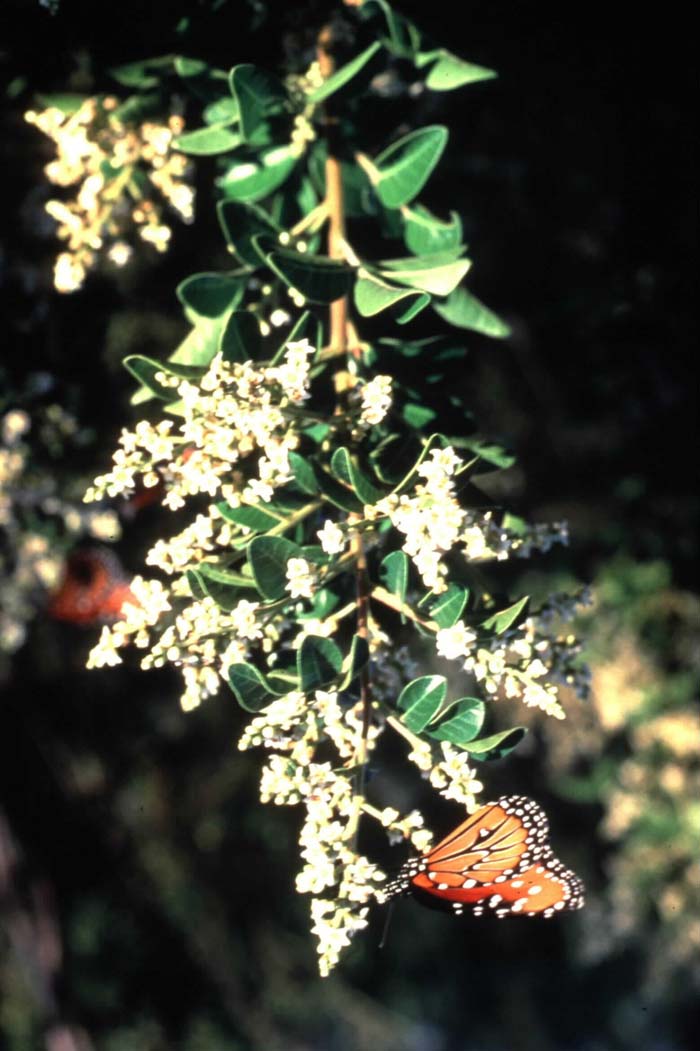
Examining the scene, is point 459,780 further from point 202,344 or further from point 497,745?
point 202,344

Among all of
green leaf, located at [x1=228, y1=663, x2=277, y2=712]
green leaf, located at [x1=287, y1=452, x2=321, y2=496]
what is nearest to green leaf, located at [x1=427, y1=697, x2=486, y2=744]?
green leaf, located at [x1=228, y1=663, x2=277, y2=712]

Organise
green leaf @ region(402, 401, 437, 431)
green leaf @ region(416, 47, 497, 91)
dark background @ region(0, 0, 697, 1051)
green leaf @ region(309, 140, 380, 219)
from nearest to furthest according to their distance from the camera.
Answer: green leaf @ region(402, 401, 437, 431)
green leaf @ region(416, 47, 497, 91)
green leaf @ region(309, 140, 380, 219)
dark background @ region(0, 0, 697, 1051)

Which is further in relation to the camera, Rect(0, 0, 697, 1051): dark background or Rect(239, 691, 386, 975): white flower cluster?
Rect(0, 0, 697, 1051): dark background

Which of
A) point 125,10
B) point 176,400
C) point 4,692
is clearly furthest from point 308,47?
point 4,692

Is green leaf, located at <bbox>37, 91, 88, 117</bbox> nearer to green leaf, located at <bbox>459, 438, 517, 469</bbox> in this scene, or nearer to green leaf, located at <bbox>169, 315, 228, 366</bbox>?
green leaf, located at <bbox>169, 315, 228, 366</bbox>

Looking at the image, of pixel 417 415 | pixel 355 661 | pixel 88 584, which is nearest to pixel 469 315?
pixel 417 415

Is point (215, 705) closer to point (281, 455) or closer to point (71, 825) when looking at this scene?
point (71, 825)

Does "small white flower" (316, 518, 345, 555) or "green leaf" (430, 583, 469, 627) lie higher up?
"small white flower" (316, 518, 345, 555)
